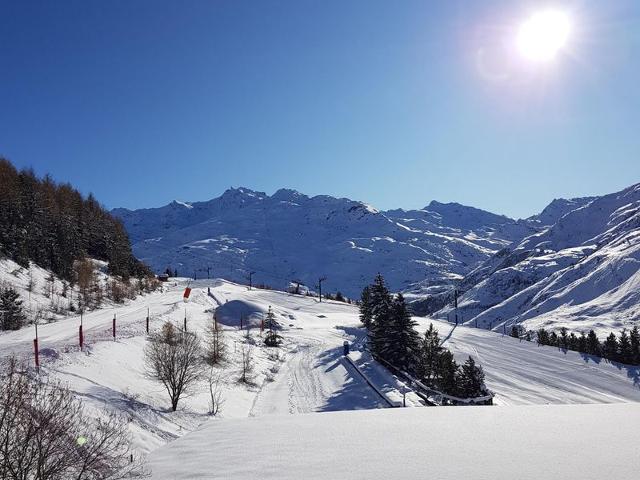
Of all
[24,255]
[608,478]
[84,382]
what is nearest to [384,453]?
[608,478]

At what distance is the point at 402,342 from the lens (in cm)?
4572

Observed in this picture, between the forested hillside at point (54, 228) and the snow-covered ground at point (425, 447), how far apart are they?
67721mm

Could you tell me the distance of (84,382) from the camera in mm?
22500

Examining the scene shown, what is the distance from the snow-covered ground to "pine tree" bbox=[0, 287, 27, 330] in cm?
4258

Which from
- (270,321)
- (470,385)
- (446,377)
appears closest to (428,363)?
(446,377)

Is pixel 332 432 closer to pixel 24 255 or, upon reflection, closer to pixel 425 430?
pixel 425 430

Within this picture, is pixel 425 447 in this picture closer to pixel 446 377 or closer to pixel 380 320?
pixel 446 377

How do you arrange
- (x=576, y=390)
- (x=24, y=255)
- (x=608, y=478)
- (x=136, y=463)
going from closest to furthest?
(x=608, y=478) < (x=136, y=463) < (x=576, y=390) < (x=24, y=255)

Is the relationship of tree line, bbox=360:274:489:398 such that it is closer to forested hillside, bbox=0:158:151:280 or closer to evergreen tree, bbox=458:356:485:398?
evergreen tree, bbox=458:356:485:398

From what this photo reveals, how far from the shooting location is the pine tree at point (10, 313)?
4750 cm

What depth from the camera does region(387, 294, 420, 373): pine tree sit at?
4556 centimetres

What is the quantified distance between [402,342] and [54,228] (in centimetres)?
6963

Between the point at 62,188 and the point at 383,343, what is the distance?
8973cm

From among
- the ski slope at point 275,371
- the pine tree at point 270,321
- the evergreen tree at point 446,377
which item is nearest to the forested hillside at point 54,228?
the ski slope at point 275,371
